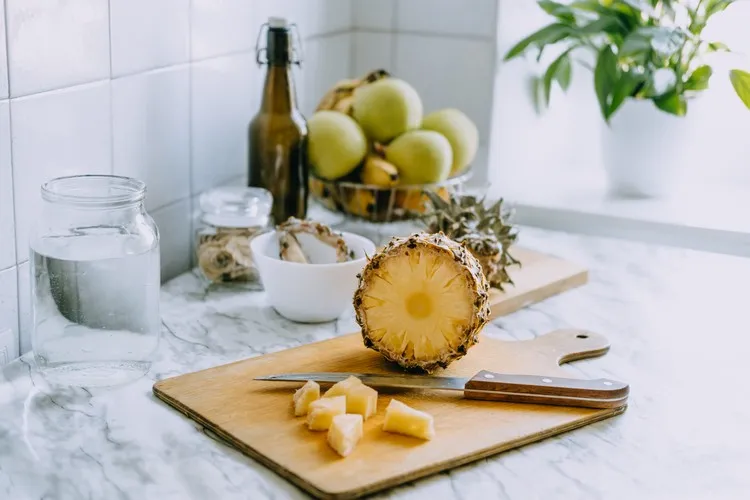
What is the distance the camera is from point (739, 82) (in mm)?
1686

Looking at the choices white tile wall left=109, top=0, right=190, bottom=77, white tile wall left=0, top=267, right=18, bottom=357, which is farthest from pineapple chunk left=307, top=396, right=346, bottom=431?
white tile wall left=109, top=0, right=190, bottom=77

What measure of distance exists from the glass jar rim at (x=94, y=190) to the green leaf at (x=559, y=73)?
0.89 meters

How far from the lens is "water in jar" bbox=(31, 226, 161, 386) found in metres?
1.08

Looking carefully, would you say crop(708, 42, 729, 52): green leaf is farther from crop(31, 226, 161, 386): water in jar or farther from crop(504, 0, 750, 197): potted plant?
crop(31, 226, 161, 386): water in jar

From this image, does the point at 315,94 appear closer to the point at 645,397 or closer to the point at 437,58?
the point at 437,58

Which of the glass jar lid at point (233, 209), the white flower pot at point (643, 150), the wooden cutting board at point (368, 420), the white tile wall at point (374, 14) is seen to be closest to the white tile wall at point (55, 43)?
the glass jar lid at point (233, 209)

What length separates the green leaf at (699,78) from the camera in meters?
1.74

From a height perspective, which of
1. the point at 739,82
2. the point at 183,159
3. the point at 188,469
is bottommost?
the point at 188,469

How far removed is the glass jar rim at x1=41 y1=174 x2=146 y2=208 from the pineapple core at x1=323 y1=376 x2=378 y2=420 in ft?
0.96

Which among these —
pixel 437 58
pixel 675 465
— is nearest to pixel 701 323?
pixel 675 465

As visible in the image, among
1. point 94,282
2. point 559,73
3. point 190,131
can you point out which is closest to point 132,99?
point 190,131

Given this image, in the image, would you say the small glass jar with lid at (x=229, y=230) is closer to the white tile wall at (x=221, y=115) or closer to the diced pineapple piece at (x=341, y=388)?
the white tile wall at (x=221, y=115)

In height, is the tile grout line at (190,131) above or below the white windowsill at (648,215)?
above

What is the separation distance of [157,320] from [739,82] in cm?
105
